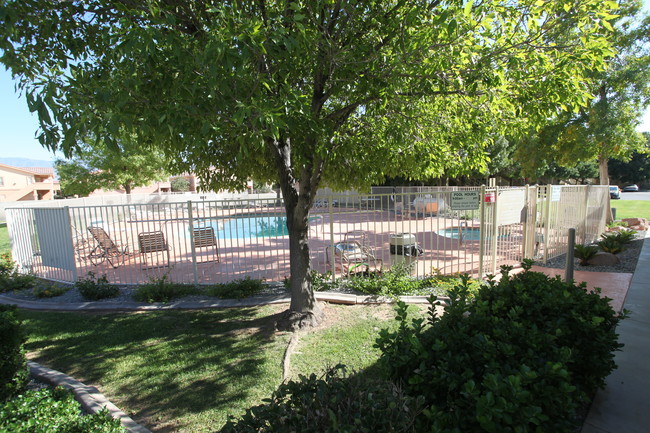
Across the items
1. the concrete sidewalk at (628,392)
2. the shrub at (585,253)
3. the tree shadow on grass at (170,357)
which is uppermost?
the shrub at (585,253)

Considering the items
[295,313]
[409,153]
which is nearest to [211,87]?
[409,153]

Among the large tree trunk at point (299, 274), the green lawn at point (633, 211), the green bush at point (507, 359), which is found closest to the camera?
the green bush at point (507, 359)

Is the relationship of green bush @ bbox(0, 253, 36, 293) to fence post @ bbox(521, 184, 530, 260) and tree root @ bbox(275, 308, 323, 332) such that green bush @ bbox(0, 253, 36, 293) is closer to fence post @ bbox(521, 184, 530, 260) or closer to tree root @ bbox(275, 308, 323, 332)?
tree root @ bbox(275, 308, 323, 332)

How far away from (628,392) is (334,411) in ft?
10.2

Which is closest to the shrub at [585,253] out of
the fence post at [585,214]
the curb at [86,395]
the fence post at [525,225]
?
the fence post at [525,225]

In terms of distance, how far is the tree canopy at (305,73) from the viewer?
3049mm

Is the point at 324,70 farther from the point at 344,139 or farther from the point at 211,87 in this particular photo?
the point at 211,87

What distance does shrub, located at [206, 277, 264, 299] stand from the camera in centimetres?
697

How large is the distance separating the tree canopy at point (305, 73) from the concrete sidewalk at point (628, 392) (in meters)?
Result: 2.85

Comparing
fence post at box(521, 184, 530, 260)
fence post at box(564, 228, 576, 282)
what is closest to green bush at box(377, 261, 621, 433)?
fence post at box(564, 228, 576, 282)

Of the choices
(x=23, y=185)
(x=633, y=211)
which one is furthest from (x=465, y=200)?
(x=23, y=185)

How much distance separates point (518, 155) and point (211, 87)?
619 inches

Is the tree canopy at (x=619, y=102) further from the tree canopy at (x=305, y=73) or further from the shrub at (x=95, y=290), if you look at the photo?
the shrub at (x=95, y=290)

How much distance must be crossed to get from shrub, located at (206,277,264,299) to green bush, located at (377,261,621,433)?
4.80 meters
